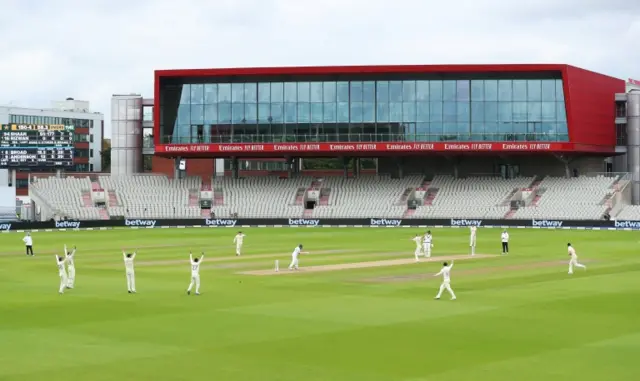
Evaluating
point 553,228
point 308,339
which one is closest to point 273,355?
point 308,339

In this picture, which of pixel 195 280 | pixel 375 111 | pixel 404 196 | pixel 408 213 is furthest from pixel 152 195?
pixel 195 280

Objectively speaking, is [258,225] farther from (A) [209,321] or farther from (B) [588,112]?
(A) [209,321]

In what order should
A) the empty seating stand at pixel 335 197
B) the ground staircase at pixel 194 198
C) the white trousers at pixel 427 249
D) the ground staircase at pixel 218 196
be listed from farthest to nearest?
the ground staircase at pixel 218 196, the ground staircase at pixel 194 198, the empty seating stand at pixel 335 197, the white trousers at pixel 427 249

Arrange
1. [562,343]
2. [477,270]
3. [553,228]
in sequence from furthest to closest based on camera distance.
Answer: [553,228], [477,270], [562,343]

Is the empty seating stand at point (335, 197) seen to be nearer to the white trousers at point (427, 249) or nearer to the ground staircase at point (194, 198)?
the ground staircase at point (194, 198)

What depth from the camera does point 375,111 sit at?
98.5 meters

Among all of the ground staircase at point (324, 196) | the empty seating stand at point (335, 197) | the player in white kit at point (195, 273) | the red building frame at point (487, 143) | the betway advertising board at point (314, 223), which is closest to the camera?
the player in white kit at point (195, 273)

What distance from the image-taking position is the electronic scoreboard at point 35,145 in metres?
94.2

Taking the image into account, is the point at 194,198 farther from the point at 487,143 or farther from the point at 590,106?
the point at 590,106

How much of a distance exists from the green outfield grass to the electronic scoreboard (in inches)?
1817

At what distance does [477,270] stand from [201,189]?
62.3 metres

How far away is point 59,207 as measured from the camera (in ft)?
313

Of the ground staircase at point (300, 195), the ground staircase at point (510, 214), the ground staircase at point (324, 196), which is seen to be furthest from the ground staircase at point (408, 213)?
the ground staircase at point (300, 195)

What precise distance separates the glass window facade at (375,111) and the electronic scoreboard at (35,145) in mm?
11754
